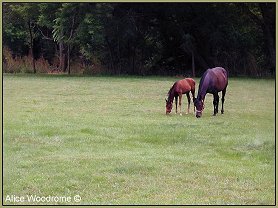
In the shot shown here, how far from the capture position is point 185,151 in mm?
11148

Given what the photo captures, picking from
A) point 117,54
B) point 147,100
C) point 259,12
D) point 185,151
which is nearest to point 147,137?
point 185,151

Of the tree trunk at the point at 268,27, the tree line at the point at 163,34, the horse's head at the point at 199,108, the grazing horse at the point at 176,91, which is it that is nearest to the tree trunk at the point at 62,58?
the tree line at the point at 163,34

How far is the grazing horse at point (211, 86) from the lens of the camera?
53.1 feet

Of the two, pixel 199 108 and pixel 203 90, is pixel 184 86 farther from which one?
pixel 199 108

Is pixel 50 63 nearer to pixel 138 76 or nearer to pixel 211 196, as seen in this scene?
pixel 138 76

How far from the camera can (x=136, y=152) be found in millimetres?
10844

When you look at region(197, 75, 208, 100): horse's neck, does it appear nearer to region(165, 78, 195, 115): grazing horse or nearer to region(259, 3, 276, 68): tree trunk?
region(165, 78, 195, 115): grazing horse

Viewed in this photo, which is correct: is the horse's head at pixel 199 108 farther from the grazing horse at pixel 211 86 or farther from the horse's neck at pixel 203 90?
the horse's neck at pixel 203 90

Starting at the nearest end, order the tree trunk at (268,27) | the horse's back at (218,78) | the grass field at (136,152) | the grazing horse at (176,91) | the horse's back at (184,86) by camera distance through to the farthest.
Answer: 1. the grass field at (136,152)
2. the grazing horse at (176,91)
3. the horse's back at (184,86)
4. the horse's back at (218,78)
5. the tree trunk at (268,27)

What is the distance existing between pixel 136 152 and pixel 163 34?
2091 cm

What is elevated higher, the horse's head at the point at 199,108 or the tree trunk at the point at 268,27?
the tree trunk at the point at 268,27

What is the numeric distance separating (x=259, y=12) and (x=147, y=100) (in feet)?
42.7

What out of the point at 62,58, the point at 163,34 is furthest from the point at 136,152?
the point at 163,34

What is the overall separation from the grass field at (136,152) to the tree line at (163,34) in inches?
230
